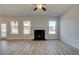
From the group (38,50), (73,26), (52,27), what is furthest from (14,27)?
(38,50)

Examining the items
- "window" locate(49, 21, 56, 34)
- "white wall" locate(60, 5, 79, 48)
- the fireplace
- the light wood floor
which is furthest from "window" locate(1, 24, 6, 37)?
"white wall" locate(60, 5, 79, 48)

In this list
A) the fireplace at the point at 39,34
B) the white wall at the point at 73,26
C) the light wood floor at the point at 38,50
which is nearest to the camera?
the light wood floor at the point at 38,50

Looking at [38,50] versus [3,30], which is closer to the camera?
[38,50]

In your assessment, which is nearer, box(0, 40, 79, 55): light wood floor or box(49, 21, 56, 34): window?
box(0, 40, 79, 55): light wood floor

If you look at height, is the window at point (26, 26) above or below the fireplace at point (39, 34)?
above

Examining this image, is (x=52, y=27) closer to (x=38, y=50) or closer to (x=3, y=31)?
(x=3, y=31)

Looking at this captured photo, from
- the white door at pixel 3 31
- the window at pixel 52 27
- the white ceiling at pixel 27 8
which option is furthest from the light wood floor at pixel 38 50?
the window at pixel 52 27

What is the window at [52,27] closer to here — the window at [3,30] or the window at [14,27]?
the window at [14,27]

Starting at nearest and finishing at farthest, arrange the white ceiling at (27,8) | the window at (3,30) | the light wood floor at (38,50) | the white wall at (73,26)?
the light wood floor at (38,50)
the white ceiling at (27,8)
the white wall at (73,26)
the window at (3,30)

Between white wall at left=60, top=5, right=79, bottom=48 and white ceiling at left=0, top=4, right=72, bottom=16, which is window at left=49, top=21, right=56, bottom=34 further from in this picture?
white wall at left=60, top=5, right=79, bottom=48

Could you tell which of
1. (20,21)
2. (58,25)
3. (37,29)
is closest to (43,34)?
(37,29)
